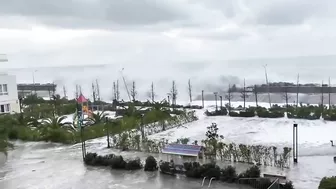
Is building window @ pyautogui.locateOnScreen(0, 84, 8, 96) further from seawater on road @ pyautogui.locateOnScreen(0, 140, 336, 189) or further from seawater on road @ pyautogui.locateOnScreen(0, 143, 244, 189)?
seawater on road @ pyautogui.locateOnScreen(0, 140, 336, 189)

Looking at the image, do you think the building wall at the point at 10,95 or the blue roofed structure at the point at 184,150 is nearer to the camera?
the blue roofed structure at the point at 184,150

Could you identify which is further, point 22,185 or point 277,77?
point 277,77

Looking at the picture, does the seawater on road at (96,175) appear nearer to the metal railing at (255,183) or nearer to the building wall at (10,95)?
the metal railing at (255,183)

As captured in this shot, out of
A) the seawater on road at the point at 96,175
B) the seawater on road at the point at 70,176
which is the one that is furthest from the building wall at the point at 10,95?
the seawater on road at the point at 96,175

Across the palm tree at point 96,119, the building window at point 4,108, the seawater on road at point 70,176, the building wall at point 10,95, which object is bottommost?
the seawater on road at point 70,176

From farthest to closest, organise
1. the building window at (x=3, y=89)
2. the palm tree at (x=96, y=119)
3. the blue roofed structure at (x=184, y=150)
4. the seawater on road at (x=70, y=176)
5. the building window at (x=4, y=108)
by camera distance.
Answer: the building window at (x=4, y=108) → the building window at (x=3, y=89) → the palm tree at (x=96, y=119) → the blue roofed structure at (x=184, y=150) → the seawater on road at (x=70, y=176)

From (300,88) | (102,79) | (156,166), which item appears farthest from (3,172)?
(102,79)

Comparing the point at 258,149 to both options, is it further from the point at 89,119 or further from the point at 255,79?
the point at 255,79

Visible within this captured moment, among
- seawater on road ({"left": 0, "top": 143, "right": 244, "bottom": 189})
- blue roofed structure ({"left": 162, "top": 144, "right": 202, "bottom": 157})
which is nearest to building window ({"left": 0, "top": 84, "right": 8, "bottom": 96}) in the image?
seawater on road ({"left": 0, "top": 143, "right": 244, "bottom": 189})
